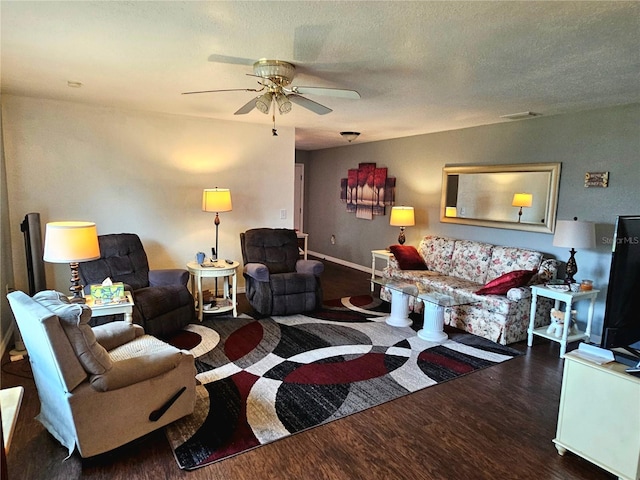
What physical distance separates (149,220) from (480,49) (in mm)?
3927

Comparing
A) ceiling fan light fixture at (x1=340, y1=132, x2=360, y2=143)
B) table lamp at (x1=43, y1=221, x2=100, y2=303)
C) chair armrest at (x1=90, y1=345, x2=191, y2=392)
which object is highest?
ceiling fan light fixture at (x1=340, y1=132, x2=360, y2=143)

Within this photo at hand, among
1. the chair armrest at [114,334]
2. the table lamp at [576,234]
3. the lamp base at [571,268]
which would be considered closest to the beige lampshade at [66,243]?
the chair armrest at [114,334]

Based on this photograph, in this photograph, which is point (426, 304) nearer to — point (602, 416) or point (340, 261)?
point (602, 416)

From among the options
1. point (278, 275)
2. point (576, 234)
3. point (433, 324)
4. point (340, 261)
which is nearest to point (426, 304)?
point (433, 324)

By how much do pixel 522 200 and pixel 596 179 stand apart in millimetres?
806

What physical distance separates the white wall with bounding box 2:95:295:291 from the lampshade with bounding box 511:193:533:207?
295 cm

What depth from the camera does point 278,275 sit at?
4508mm

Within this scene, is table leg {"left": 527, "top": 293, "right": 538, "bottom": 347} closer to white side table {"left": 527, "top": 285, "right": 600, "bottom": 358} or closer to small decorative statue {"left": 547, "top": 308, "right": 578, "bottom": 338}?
white side table {"left": 527, "top": 285, "right": 600, "bottom": 358}

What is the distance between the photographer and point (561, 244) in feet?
12.1

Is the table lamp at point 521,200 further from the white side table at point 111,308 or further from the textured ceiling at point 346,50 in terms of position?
the white side table at point 111,308

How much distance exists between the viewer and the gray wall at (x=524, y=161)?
374 centimetres

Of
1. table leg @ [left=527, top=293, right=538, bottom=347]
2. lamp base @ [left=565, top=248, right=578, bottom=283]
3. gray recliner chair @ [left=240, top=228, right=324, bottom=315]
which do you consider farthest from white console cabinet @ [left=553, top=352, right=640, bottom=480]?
gray recliner chair @ [left=240, top=228, right=324, bottom=315]

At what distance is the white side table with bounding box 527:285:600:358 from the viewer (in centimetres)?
361

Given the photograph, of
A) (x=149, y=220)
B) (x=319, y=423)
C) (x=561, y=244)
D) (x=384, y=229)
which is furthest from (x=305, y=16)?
(x=384, y=229)
